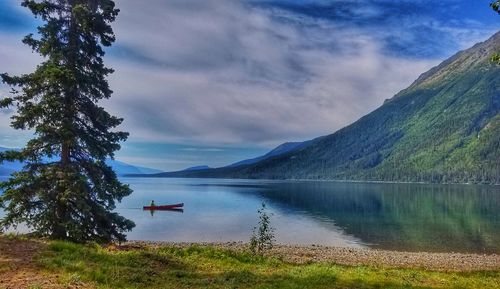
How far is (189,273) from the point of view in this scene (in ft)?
53.2

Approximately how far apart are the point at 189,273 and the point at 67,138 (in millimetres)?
11370

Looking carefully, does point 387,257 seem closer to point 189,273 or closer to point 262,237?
point 262,237

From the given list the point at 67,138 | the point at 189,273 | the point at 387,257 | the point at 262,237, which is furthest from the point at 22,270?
the point at 387,257

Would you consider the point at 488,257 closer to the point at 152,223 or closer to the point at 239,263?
the point at 239,263

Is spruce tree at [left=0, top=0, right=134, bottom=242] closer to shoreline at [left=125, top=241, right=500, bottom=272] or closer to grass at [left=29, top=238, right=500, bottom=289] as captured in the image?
grass at [left=29, top=238, right=500, bottom=289]

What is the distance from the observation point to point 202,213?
101938 mm

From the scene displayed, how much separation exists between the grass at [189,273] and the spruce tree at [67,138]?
468 cm

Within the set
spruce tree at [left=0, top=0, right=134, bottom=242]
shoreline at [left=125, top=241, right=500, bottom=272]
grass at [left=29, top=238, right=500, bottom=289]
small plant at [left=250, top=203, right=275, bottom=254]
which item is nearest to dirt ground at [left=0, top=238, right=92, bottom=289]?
grass at [left=29, top=238, right=500, bottom=289]

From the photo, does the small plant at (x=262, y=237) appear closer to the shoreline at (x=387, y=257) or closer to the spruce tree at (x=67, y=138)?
the shoreline at (x=387, y=257)

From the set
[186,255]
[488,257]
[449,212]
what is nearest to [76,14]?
[186,255]

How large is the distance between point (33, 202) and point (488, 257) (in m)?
46.9

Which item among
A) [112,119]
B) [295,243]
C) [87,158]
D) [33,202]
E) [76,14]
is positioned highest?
[76,14]

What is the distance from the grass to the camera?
13844 millimetres

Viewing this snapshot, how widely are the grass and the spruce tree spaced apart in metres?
4.68
